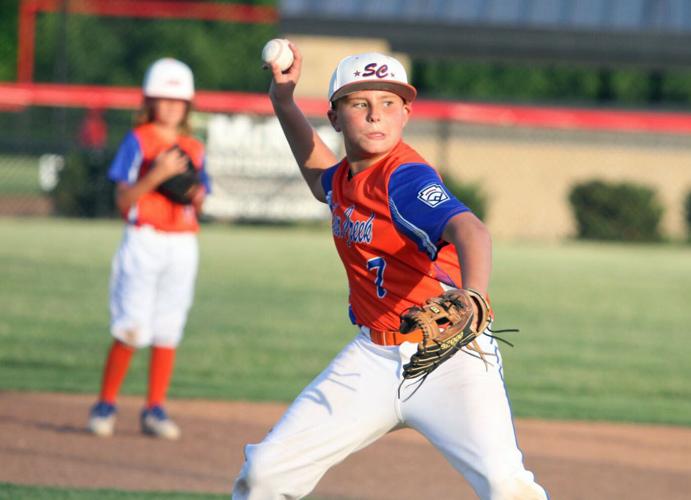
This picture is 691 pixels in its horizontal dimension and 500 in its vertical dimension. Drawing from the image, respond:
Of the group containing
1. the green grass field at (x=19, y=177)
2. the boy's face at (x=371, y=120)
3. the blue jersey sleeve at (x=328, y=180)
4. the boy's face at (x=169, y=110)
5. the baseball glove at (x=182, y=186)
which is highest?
the boy's face at (x=371, y=120)

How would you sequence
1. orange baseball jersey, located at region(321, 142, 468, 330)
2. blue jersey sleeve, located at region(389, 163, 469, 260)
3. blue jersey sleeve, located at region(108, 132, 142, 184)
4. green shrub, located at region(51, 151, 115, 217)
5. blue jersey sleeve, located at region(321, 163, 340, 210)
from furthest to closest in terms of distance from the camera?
green shrub, located at region(51, 151, 115, 217) → blue jersey sleeve, located at region(108, 132, 142, 184) → blue jersey sleeve, located at region(321, 163, 340, 210) → orange baseball jersey, located at region(321, 142, 468, 330) → blue jersey sleeve, located at region(389, 163, 469, 260)

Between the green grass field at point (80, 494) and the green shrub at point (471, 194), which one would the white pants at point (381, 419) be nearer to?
the green grass field at point (80, 494)

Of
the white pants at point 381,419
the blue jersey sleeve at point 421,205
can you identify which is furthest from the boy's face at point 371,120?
the white pants at point 381,419

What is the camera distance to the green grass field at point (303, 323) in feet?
29.8

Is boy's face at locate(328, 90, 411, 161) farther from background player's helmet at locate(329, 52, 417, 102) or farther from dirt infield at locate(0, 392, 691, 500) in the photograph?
dirt infield at locate(0, 392, 691, 500)

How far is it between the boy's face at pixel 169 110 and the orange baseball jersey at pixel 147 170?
0.11 m

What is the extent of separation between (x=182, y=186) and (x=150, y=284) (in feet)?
1.94

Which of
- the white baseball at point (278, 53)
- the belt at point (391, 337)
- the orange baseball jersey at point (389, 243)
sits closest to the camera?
the orange baseball jersey at point (389, 243)

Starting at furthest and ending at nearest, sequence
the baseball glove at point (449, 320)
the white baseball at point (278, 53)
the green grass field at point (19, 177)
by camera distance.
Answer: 1. the green grass field at point (19, 177)
2. the white baseball at point (278, 53)
3. the baseball glove at point (449, 320)

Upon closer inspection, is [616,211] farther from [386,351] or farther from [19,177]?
[386,351]

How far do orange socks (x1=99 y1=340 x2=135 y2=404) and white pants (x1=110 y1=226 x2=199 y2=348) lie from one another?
0.09 metres

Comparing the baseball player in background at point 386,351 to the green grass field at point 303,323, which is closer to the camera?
the baseball player in background at point 386,351

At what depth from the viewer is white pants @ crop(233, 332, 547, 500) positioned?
3828mm

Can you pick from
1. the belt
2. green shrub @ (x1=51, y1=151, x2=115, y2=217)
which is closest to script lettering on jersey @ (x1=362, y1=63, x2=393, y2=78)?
the belt
